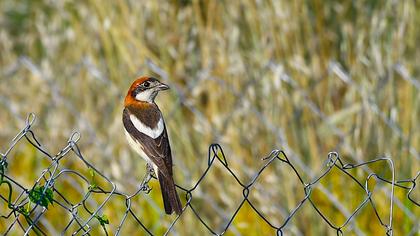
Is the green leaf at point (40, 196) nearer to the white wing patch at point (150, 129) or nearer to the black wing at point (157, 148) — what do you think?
the black wing at point (157, 148)

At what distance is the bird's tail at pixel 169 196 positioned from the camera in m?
3.50

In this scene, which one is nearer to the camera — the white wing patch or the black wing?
the black wing

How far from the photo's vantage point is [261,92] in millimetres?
5570

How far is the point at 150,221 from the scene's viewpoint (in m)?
5.61

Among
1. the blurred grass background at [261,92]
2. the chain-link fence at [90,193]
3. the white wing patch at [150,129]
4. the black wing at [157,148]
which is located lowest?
the chain-link fence at [90,193]

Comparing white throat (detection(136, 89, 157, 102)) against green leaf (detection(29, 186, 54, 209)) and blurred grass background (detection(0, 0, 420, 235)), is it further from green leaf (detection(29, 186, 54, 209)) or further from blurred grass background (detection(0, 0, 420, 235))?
green leaf (detection(29, 186, 54, 209))

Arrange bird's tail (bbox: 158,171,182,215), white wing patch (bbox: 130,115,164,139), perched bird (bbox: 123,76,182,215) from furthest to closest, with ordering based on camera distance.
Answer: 1. white wing patch (bbox: 130,115,164,139)
2. perched bird (bbox: 123,76,182,215)
3. bird's tail (bbox: 158,171,182,215)

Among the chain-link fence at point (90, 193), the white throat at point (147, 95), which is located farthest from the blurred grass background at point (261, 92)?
the white throat at point (147, 95)

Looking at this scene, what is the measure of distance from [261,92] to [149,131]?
63.0 inches

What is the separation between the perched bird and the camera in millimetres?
3823

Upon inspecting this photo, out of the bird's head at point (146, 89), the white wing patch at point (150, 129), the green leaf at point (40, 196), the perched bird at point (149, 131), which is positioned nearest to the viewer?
the green leaf at point (40, 196)

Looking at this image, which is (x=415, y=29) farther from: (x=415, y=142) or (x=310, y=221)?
(x=310, y=221)

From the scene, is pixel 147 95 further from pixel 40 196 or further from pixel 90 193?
pixel 40 196

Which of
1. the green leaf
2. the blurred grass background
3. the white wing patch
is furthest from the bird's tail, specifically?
the blurred grass background
